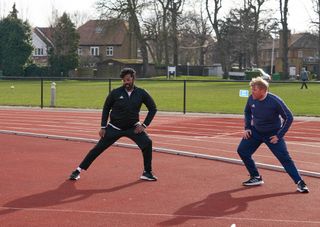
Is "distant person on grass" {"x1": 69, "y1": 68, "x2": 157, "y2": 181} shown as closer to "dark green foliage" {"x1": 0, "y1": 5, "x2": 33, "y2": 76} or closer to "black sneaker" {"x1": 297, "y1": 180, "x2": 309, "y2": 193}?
"black sneaker" {"x1": 297, "y1": 180, "x2": 309, "y2": 193}

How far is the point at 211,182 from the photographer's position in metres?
8.65

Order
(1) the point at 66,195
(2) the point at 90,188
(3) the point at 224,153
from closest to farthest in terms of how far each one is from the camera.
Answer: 1. (1) the point at 66,195
2. (2) the point at 90,188
3. (3) the point at 224,153

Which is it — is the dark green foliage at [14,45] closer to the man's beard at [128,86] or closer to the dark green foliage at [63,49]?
the dark green foliage at [63,49]

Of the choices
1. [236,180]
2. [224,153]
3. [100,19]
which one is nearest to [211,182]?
[236,180]

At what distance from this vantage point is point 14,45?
242 feet

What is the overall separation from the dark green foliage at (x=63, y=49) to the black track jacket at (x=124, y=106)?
67.6 m

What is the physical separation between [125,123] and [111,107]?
31 centimetres

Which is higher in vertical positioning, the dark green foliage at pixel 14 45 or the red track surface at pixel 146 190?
the dark green foliage at pixel 14 45

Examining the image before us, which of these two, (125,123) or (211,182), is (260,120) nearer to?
(211,182)

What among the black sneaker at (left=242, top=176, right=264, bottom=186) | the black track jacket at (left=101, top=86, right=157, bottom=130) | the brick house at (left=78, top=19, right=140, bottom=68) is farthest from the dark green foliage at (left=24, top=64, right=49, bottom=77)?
the black sneaker at (left=242, top=176, right=264, bottom=186)

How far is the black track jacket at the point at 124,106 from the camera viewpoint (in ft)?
28.0

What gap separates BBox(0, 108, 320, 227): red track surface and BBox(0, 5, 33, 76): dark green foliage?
61370 millimetres

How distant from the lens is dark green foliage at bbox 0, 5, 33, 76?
7331cm

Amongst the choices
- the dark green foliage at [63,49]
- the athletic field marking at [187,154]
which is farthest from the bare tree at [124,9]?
the athletic field marking at [187,154]
